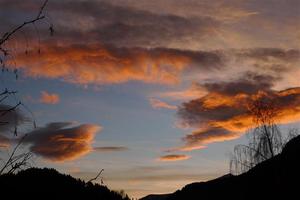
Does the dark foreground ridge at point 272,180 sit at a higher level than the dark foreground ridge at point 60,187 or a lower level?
higher

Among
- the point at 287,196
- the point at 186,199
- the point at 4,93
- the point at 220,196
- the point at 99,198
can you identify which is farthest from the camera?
the point at 186,199

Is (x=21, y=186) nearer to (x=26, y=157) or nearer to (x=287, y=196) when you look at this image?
(x=26, y=157)

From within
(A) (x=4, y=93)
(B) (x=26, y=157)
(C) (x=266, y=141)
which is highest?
(C) (x=266, y=141)

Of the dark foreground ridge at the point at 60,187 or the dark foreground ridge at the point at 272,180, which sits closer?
the dark foreground ridge at the point at 60,187

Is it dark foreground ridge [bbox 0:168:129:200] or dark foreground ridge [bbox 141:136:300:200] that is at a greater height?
dark foreground ridge [bbox 141:136:300:200]

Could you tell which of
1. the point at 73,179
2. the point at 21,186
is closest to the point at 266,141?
the point at 73,179

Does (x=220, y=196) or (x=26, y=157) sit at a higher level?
(x=220, y=196)

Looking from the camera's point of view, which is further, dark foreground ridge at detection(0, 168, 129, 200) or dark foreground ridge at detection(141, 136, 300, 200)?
dark foreground ridge at detection(141, 136, 300, 200)

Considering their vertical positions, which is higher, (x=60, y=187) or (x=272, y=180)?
(x=272, y=180)

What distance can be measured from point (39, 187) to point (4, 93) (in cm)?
931

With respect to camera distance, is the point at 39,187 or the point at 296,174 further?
the point at 296,174

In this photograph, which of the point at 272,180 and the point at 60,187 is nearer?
the point at 60,187

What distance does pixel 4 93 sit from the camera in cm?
287

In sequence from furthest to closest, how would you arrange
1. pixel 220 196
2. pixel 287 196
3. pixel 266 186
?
pixel 220 196 → pixel 266 186 → pixel 287 196
